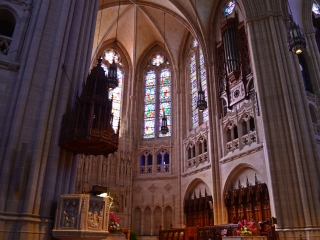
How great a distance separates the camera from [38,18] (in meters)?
8.80

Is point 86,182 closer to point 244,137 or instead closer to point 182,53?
point 244,137

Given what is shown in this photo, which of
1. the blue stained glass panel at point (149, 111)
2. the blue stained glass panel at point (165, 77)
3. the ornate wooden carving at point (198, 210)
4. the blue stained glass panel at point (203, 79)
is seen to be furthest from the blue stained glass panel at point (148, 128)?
the ornate wooden carving at point (198, 210)

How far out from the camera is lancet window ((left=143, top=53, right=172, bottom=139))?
23.0 metres

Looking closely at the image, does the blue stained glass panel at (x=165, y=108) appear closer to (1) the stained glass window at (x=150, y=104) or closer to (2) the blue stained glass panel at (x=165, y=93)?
(2) the blue stained glass panel at (x=165, y=93)

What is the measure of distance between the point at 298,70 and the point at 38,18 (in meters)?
11.2

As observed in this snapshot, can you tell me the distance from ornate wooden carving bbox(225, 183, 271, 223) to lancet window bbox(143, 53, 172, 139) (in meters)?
8.14

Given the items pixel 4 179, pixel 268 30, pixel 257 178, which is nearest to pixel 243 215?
pixel 257 178

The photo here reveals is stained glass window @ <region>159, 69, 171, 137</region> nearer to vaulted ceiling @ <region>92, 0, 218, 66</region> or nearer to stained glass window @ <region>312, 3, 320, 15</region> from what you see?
vaulted ceiling @ <region>92, 0, 218, 66</region>

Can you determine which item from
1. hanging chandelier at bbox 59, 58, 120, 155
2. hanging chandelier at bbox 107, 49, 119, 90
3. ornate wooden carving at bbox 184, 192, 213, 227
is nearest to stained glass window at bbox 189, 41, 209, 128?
ornate wooden carving at bbox 184, 192, 213, 227

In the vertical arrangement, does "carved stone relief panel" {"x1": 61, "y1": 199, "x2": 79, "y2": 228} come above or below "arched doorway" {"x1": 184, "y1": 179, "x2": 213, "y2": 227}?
below

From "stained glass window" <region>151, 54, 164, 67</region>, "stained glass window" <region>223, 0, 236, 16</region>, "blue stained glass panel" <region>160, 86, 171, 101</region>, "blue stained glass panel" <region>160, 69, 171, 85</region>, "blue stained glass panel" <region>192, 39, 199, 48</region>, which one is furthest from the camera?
"stained glass window" <region>151, 54, 164, 67</region>

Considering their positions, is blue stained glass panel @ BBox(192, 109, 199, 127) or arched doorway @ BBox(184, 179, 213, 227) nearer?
arched doorway @ BBox(184, 179, 213, 227)

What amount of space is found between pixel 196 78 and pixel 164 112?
472cm

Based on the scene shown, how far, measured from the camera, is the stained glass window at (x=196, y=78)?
2083cm
